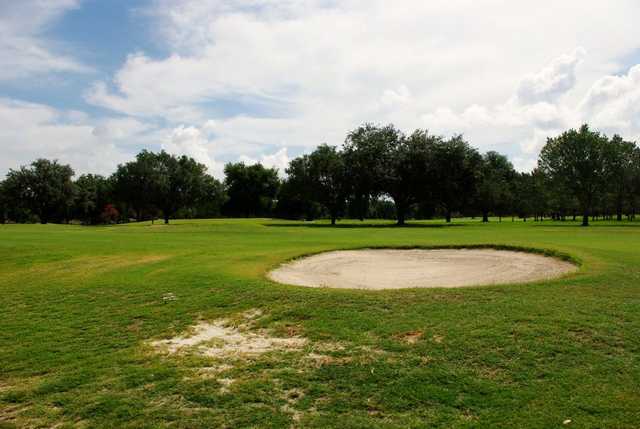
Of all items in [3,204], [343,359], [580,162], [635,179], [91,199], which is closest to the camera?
[343,359]

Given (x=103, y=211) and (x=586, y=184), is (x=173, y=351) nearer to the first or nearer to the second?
(x=586, y=184)

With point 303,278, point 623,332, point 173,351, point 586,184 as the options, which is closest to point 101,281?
point 303,278

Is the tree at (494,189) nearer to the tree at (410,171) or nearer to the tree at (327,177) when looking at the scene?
the tree at (410,171)

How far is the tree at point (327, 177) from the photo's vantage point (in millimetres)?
74875

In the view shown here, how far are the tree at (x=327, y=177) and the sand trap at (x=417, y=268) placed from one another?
5194 centimetres

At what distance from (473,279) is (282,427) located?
36.1 ft

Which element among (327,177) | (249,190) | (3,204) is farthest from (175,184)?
(3,204)

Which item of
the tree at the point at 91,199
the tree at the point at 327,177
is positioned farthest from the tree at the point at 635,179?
the tree at the point at 91,199

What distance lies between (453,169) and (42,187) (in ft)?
287

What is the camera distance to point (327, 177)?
253 ft

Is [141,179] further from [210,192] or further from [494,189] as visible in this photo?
[494,189]

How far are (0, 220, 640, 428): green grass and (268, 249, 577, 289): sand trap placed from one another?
2014mm

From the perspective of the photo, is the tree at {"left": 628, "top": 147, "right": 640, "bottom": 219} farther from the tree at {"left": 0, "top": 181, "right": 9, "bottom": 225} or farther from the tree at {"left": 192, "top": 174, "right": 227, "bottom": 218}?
the tree at {"left": 0, "top": 181, "right": 9, "bottom": 225}

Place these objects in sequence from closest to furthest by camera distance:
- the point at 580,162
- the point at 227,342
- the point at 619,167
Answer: the point at 227,342, the point at 580,162, the point at 619,167
